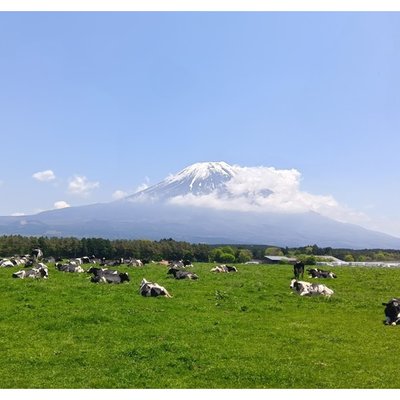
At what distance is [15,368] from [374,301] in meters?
13.8

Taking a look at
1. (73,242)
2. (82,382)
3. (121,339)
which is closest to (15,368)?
(82,382)

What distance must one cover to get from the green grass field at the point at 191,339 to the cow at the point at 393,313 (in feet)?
1.45

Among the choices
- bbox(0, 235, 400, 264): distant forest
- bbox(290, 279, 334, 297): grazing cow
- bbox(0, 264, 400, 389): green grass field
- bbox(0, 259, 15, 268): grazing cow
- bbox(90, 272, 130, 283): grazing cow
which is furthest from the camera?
bbox(0, 235, 400, 264): distant forest

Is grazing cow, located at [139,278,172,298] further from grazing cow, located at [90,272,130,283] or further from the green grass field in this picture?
grazing cow, located at [90,272,130,283]

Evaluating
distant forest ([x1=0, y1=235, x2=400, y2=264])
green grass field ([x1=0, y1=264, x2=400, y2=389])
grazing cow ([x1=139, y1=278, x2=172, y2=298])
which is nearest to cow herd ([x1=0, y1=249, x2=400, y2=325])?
grazing cow ([x1=139, y1=278, x2=172, y2=298])

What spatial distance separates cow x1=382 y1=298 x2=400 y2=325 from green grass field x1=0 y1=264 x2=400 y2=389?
1.45 feet

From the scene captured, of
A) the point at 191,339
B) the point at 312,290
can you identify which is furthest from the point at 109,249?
the point at 191,339

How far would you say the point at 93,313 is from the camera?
14.0m

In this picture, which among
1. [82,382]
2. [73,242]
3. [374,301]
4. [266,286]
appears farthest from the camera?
[73,242]

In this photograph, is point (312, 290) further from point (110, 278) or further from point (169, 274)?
point (169, 274)

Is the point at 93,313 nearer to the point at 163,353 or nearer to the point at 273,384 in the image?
the point at 163,353

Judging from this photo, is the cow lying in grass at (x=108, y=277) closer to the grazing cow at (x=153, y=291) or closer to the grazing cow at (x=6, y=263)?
the grazing cow at (x=153, y=291)

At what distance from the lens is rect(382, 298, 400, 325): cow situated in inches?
566

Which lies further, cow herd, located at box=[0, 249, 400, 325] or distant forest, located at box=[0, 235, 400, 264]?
distant forest, located at box=[0, 235, 400, 264]
